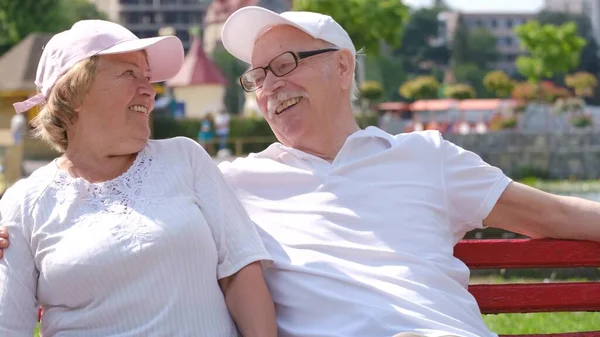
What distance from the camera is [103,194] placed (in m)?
3.35

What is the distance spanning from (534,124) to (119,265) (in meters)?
43.2

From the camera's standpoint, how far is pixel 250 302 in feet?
11.0

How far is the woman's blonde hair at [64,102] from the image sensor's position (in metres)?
3.36

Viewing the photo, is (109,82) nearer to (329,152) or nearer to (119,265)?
(119,265)

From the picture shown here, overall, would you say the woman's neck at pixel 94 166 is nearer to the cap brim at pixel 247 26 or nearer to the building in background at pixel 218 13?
the cap brim at pixel 247 26

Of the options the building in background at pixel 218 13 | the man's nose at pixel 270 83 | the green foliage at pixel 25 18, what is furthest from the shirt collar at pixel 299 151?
the building in background at pixel 218 13

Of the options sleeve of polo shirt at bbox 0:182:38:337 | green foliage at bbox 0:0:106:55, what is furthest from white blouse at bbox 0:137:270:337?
green foliage at bbox 0:0:106:55

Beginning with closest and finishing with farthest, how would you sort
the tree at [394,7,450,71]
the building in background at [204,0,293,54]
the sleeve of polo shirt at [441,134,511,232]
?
the sleeve of polo shirt at [441,134,511,232] → the building in background at [204,0,293,54] → the tree at [394,7,450,71]

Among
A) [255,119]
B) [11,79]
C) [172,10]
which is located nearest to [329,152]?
[255,119]

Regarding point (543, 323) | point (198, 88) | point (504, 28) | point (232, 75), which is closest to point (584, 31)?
point (504, 28)

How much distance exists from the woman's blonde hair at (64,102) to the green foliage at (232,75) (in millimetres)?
61701

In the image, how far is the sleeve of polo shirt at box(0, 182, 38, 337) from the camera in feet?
10.6

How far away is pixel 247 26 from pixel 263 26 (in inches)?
2.3

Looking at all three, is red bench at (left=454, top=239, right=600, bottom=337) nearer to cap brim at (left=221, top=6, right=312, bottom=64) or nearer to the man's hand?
cap brim at (left=221, top=6, right=312, bottom=64)
